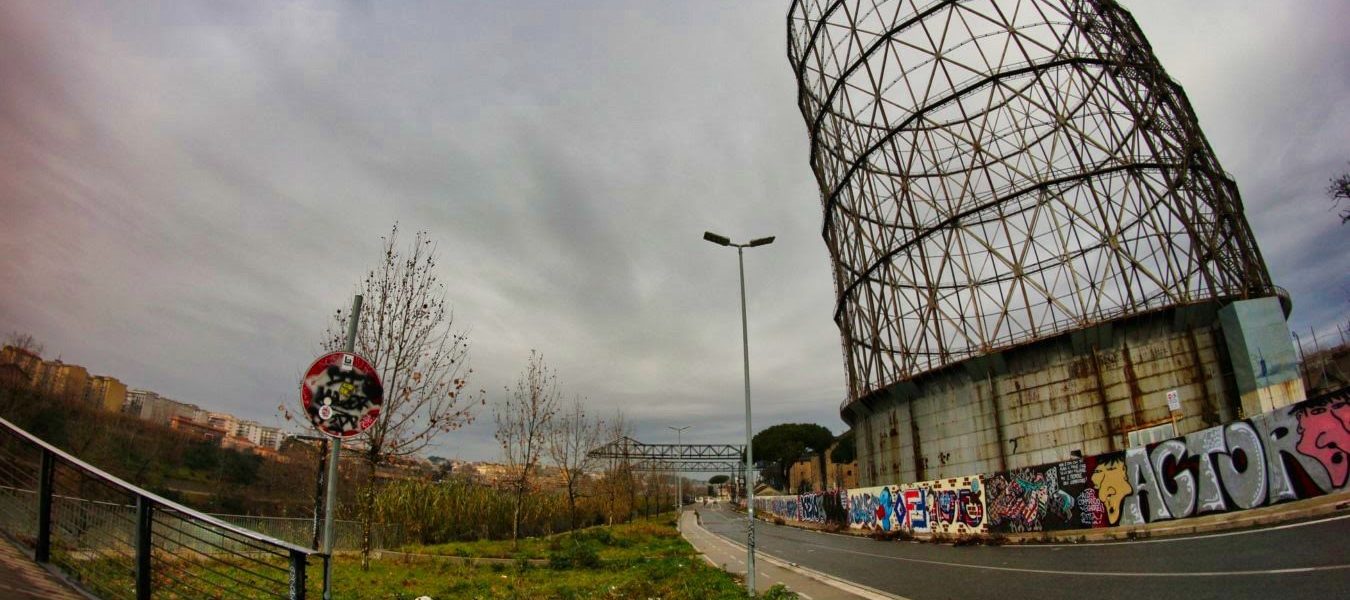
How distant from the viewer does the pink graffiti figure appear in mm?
14070

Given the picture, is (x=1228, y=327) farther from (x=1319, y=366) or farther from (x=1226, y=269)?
(x=1319, y=366)

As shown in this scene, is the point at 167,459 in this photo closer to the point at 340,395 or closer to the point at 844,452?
the point at 340,395

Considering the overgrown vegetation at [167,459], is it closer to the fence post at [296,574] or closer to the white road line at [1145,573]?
the fence post at [296,574]

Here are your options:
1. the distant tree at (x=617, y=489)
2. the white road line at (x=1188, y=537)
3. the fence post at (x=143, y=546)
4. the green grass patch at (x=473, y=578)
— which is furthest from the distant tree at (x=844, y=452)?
the fence post at (x=143, y=546)

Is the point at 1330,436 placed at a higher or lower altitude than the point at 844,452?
higher

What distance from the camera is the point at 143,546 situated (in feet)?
15.1

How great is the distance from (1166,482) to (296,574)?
22015 mm

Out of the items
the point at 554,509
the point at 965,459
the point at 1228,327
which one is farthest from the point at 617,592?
the point at 554,509

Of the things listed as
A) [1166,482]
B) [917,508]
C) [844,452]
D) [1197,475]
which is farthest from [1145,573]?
[844,452]

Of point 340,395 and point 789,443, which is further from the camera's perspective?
point 789,443

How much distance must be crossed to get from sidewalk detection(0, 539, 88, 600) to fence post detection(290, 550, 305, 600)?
1.44 metres

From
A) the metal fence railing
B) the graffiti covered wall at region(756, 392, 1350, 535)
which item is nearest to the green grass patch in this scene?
the metal fence railing

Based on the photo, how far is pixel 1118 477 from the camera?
19.9 meters

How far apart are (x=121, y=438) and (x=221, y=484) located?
10.0 metres
